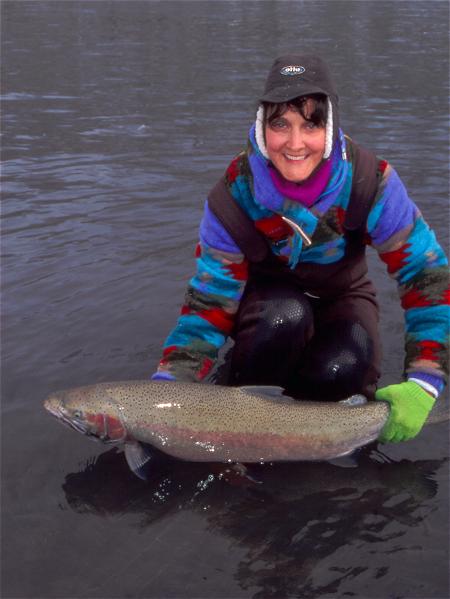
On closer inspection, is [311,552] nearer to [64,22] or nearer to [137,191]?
[137,191]

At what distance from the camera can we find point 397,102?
1479 centimetres

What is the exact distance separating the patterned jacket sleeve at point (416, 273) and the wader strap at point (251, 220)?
6 cm

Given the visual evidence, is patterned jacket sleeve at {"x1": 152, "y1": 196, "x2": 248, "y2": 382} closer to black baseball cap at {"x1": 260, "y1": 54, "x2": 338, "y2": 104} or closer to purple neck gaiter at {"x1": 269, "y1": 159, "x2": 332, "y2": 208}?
purple neck gaiter at {"x1": 269, "y1": 159, "x2": 332, "y2": 208}

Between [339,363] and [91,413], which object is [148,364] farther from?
[339,363]

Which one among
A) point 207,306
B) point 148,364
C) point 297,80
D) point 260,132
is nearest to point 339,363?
point 207,306

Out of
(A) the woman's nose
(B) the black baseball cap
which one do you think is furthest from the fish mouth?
(B) the black baseball cap

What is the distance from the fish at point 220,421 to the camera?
12.7 feet

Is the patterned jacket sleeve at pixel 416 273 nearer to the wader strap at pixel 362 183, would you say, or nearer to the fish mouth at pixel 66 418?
the wader strap at pixel 362 183

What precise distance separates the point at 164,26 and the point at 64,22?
425 cm

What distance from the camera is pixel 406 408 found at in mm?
3795

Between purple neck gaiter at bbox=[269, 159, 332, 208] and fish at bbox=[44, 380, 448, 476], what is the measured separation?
1.14 m

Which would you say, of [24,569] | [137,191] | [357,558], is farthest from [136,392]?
[137,191]

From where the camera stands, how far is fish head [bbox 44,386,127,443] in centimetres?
392

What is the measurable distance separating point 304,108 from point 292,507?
2253 mm
